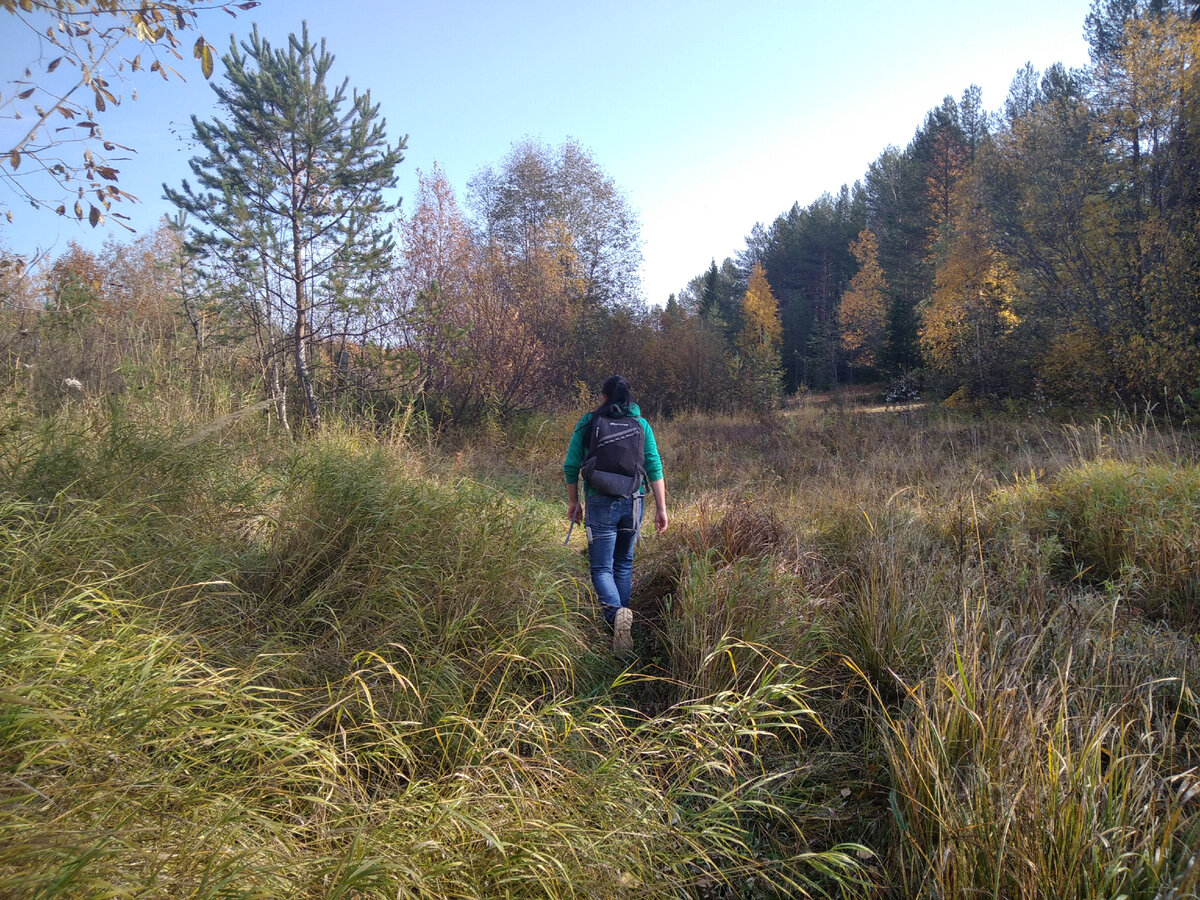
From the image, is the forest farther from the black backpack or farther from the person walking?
the black backpack

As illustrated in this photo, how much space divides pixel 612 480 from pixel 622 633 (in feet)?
3.46

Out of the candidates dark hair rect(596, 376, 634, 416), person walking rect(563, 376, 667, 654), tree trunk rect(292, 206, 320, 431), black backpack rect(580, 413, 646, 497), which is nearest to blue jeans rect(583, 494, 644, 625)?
person walking rect(563, 376, 667, 654)

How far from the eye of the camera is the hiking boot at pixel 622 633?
3992 mm

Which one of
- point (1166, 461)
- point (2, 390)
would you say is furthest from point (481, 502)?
point (1166, 461)

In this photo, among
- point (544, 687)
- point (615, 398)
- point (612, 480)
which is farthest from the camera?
point (615, 398)

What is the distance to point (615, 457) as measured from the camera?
448 centimetres

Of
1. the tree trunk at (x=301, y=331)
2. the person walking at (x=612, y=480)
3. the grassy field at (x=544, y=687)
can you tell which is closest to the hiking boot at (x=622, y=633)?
the grassy field at (x=544, y=687)

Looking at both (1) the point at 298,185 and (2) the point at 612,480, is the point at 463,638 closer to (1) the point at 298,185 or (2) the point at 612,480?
(2) the point at 612,480

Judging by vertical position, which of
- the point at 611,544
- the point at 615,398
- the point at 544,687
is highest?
the point at 615,398

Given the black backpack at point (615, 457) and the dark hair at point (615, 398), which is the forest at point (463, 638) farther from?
the dark hair at point (615, 398)

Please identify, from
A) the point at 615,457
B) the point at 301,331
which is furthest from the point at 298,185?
the point at 615,457

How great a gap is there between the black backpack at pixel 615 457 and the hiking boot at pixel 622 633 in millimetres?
858

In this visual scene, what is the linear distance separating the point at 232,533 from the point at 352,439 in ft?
6.96

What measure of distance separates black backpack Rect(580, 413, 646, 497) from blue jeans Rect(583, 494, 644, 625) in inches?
4.1
